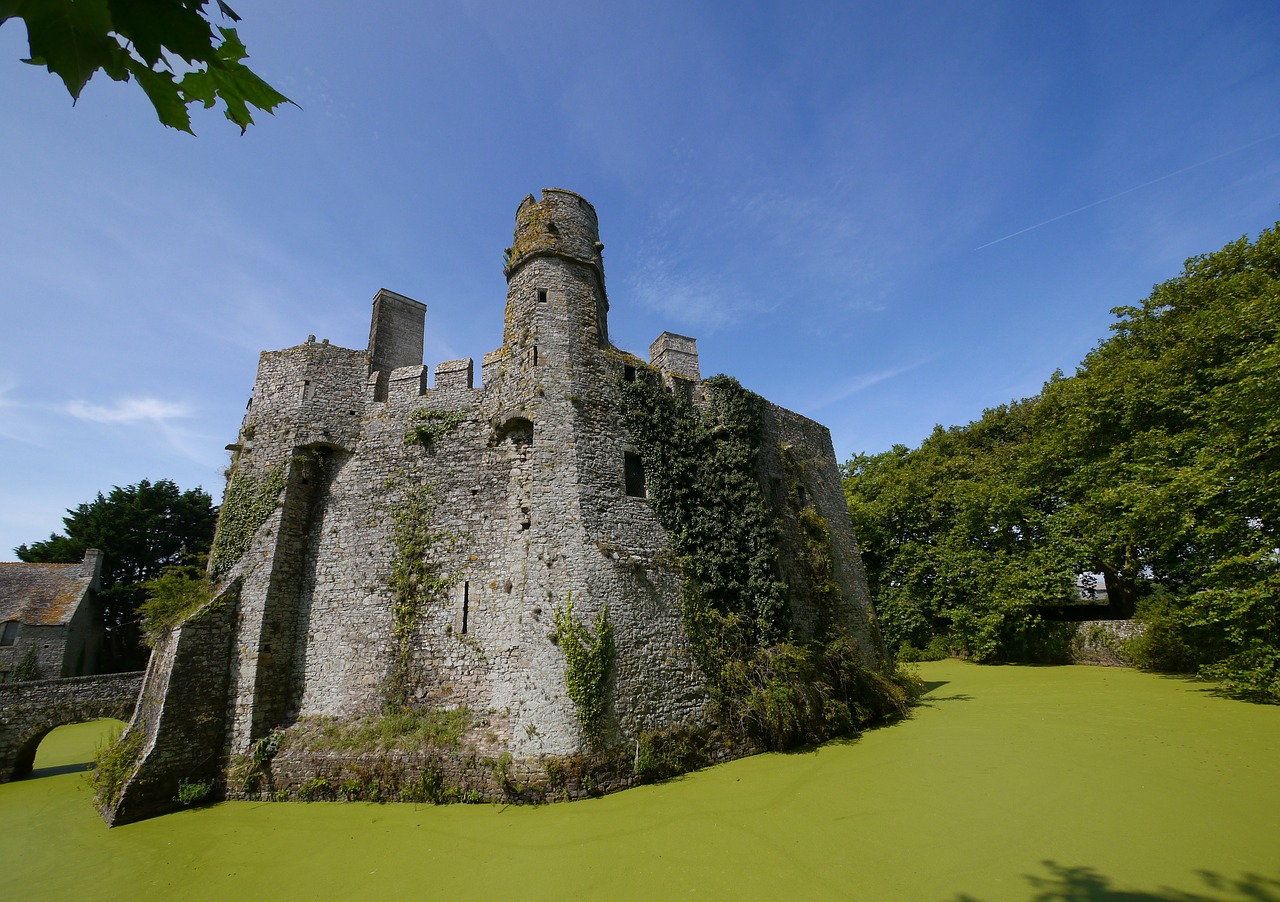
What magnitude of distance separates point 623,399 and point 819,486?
7.04 meters

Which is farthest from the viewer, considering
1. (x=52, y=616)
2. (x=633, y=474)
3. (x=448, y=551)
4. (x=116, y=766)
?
(x=52, y=616)

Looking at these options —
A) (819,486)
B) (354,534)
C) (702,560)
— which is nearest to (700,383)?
(702,560)

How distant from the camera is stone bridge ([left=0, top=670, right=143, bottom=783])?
41.8ft

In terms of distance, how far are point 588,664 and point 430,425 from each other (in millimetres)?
6187

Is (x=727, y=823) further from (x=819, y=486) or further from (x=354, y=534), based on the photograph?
(x=819, y=486)

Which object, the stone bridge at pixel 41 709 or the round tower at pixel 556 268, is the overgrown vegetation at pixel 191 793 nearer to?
the stone bridge at pixel 41 709

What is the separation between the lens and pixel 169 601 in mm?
10336

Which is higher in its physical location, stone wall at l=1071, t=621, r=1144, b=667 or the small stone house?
the small stone house

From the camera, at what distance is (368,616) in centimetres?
1040

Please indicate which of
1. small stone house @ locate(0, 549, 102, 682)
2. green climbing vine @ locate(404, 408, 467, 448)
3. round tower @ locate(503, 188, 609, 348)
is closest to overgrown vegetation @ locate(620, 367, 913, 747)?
round tower @ locate(503, 188, 609, 348)

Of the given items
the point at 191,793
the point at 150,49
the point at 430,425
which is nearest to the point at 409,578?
the point at 430,425

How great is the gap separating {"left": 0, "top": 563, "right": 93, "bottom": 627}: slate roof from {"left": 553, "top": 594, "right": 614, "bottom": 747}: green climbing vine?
2573 cm

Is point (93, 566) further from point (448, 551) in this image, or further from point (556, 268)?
point (556, 268)

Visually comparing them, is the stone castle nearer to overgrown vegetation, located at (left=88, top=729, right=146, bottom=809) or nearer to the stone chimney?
overgrown vegetation, located at (left=88, top=729, right=146, bottom=809)
